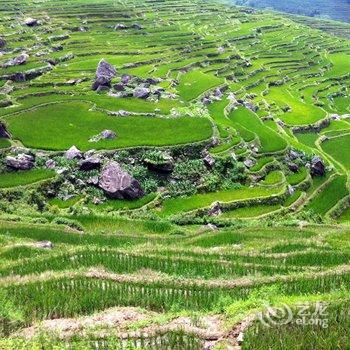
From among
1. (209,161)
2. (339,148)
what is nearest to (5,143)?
(209,161)

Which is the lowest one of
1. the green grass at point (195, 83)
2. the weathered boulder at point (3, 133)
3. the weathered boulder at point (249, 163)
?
the green grass at point (195, 83)

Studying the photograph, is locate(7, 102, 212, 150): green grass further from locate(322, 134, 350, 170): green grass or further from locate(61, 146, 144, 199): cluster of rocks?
locate(322, 134, 350, 170): green grass

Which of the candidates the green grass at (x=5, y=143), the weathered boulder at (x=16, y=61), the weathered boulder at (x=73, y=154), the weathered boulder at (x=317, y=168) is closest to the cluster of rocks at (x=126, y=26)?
the weathered boulder at (x=16, y=61)

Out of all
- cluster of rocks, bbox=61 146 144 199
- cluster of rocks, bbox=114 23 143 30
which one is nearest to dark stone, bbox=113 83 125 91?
cluster of rocks, bbox=61 146 144 199

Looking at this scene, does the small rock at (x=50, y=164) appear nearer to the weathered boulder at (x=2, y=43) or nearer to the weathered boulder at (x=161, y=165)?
the weathered boulder at (x=161, y=165)

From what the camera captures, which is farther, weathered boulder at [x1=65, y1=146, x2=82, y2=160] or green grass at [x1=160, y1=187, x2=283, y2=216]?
weathered boulder at [x1=65, y1=146, x2=82, y2=160]

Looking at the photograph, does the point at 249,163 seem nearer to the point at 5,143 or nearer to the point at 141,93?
the point at 141,93

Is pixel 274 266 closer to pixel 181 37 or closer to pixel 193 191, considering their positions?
pixel 193 191
